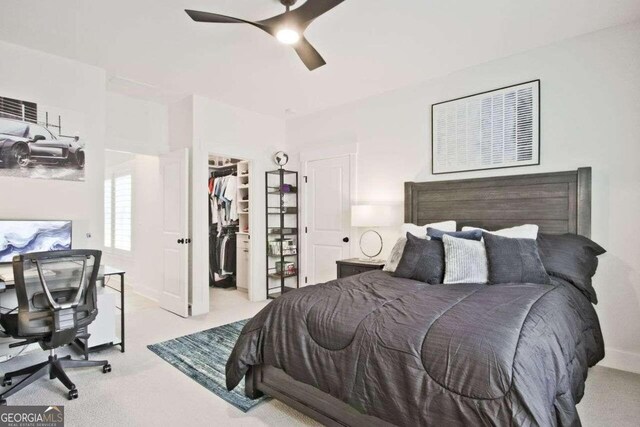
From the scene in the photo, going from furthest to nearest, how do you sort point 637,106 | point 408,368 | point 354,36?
point 354,36, point 637,106, point 408,368

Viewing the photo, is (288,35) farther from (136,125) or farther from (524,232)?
(136,125)

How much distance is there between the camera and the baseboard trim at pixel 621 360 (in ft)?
8.86

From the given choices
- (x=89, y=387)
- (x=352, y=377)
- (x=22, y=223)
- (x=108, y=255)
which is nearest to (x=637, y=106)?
(x=352, y=377)

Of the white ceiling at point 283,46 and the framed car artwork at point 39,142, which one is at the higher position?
the white ceiling at point 283,46

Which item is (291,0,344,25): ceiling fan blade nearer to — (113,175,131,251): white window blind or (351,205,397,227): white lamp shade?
(351,205,397,227): white lamp shade

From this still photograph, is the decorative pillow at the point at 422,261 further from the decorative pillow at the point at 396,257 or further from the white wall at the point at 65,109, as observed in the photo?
the white wall at the point at 65,109

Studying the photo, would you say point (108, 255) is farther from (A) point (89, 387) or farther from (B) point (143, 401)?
(B) point (143, 401)

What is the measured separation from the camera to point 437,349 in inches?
59.0

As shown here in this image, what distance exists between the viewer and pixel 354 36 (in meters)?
2.90

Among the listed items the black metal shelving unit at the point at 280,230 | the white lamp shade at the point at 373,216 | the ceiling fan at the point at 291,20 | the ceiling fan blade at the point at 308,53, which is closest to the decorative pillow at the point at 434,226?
the white lamp shade at the point at 373,216

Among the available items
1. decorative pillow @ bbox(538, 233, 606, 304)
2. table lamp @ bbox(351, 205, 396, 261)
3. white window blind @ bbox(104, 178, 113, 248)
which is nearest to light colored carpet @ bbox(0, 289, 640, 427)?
decorative pillow @ bbox(538, 233, 606, 304)

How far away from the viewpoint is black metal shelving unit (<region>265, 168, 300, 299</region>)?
200 inches

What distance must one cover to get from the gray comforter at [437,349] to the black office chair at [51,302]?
1.23 metres

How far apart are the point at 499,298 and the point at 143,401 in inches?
94.2
